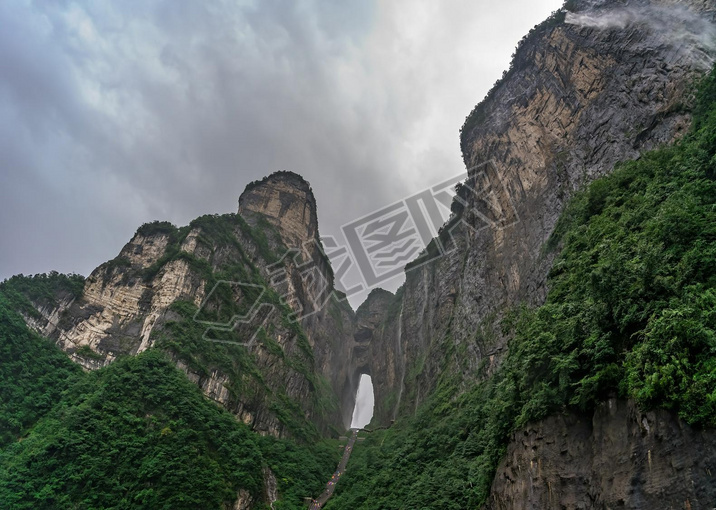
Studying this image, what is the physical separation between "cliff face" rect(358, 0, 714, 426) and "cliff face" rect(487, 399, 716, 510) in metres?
11.1

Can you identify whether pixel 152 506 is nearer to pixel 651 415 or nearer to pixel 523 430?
pixel 523 430

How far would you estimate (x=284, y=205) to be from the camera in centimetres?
5688

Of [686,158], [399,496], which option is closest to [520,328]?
[686,158]

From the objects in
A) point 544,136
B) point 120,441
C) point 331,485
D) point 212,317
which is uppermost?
point 544,136

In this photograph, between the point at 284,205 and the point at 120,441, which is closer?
the point at 120,441

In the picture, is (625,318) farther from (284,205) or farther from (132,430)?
(284,205)

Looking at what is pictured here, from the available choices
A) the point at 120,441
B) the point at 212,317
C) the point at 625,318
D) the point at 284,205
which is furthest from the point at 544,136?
the point at 284,205

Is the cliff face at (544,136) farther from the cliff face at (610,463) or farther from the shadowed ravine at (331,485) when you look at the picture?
the cliff face at (610,463)

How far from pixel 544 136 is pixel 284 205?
36986 mm

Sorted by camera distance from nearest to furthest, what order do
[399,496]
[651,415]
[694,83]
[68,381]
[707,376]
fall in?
[707,376] < [651,415] < [694,83] < [399,496] < [68,381]

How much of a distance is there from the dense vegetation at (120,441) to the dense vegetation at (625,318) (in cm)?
857

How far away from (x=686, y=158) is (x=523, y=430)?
9.81 metres

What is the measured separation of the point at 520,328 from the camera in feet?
42.5

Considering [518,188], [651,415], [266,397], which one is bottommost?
[651,415]
